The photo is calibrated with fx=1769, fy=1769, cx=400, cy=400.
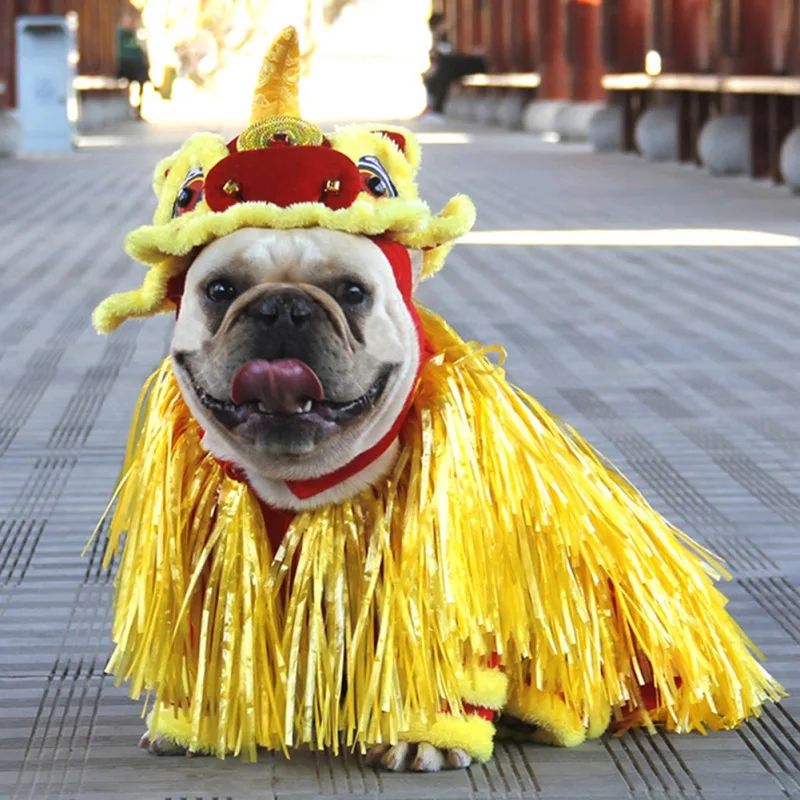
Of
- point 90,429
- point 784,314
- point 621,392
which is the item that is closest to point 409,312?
point 90,429

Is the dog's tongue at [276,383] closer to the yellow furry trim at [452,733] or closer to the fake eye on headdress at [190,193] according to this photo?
the fake eye on headdress at [190,193]

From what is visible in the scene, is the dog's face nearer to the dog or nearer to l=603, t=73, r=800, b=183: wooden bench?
the dog

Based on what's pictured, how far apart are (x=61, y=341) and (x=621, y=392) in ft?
7.92

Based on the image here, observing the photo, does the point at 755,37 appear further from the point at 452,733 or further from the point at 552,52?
the point at 452,733

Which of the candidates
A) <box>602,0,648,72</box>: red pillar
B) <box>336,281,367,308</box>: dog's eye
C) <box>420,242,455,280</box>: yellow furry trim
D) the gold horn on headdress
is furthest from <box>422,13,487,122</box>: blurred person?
<box>336,281,367,308</box>: dog's eye

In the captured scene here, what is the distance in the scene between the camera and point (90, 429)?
5.24 m

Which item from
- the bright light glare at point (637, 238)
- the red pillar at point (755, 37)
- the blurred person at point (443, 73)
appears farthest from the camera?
the blurred person at point (443, 73)

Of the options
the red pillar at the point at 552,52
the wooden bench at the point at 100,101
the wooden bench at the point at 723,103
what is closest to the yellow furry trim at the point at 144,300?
the wooden bench at the point at 723,103

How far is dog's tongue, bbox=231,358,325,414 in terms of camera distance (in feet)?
7.82

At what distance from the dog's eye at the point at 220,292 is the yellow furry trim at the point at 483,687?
0.64 metres

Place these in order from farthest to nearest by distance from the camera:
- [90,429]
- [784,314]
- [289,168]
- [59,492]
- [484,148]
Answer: [484,148] → [784,314] → [90,429] → [59,492] → [289,168]

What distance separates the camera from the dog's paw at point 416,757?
8.44 ft

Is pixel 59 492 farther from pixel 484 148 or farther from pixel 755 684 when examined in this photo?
pixel 484 148

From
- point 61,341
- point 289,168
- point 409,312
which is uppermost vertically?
point 289,168
